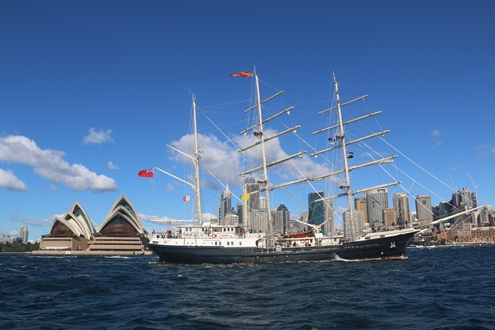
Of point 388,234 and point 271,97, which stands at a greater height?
point 271,97

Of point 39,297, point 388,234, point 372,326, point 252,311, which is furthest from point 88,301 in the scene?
point 388,234

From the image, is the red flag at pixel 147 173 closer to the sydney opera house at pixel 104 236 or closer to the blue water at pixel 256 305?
the blue water at pixel 256 305

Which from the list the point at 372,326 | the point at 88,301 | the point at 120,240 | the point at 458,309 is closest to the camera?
the point at 372,326

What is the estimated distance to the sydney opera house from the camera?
521 ft

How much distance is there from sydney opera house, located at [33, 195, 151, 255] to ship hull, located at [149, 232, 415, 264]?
355ft

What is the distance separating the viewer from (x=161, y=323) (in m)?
16.8

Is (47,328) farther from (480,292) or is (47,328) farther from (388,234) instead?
(388,234)

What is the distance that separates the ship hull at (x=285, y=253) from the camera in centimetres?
5416

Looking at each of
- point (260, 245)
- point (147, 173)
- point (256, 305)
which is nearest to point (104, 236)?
point (147, 173)

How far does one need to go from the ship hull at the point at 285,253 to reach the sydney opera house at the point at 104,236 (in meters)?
108

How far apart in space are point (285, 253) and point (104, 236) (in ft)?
409

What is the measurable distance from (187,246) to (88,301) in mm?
32457

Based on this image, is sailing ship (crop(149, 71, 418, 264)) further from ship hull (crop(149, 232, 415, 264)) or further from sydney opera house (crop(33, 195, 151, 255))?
sydney opera house (crop(33, 195, 151, 255))

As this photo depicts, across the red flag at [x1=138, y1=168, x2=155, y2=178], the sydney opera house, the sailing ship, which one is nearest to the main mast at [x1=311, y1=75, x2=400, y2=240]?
the sailing ship
